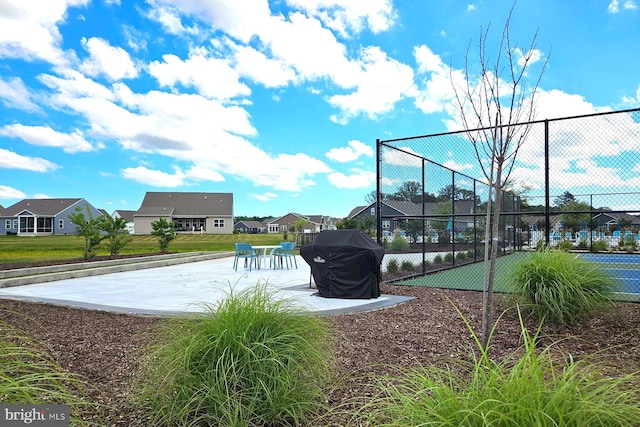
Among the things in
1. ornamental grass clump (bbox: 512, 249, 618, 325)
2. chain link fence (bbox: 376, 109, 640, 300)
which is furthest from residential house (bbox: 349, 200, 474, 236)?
ornamental grass clump (bbox: 512, 249, 618, 325)

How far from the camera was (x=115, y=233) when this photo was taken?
631 inches

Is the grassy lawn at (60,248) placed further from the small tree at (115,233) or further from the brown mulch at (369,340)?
the brown mulch at (369,340)

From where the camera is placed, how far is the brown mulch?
311cm

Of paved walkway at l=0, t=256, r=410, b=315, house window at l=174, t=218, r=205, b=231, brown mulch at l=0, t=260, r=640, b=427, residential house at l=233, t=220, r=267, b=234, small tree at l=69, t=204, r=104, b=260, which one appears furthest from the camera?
residential house at l=233, t=220, r=267, b=234

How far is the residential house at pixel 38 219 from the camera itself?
1740 inches

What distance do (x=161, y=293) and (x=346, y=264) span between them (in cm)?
381

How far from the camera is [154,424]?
248 cm

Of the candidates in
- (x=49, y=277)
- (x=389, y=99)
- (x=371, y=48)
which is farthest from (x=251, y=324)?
(x=49, y=277)

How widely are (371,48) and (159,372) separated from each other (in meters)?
7.57

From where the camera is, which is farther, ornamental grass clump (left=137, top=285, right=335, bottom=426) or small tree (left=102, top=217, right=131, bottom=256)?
small tree (left=102, top=217, right=131, bottom=256)

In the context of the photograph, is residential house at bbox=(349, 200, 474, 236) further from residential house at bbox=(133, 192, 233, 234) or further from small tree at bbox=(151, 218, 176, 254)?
residential house at bbox=(133, 192, 233, 234)

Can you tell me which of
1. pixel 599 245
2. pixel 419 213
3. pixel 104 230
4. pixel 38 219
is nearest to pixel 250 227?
pixel 38 219

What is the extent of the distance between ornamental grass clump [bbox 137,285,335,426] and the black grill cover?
4.34 meters

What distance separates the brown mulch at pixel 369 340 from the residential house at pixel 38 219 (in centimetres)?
4426
